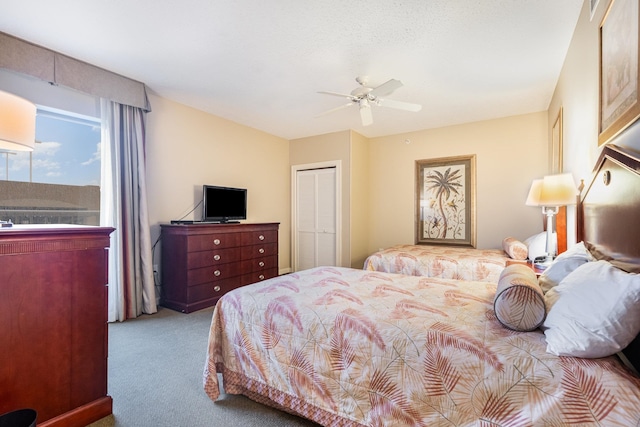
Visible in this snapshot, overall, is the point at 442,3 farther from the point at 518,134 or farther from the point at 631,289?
the point at 518,134

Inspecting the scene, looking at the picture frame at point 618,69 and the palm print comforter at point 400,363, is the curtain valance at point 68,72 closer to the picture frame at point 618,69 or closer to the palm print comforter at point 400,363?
the palm print comforter at point 400,363

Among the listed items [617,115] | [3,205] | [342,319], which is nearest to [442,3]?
[617,115]

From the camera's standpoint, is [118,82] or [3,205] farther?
[118,82]

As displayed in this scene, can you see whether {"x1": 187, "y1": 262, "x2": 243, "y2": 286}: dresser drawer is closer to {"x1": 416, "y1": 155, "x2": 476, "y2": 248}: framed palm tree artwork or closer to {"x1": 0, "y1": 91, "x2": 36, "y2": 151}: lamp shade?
{"x1": 0, "y1": 91, "x2": 36, "y2": 151}: lamp shade

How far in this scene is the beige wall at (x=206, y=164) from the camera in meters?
3.65

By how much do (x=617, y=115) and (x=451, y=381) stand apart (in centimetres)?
147

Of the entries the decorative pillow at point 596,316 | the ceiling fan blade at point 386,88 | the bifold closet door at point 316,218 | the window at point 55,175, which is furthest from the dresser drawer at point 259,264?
the decorative pillow at point 596,316

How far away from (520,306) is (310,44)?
2.43 meters

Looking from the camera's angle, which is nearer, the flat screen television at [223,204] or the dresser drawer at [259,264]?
the flat screen television at [223,204]

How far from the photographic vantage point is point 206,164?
13.8 feet

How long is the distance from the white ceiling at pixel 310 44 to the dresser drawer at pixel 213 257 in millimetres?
1917

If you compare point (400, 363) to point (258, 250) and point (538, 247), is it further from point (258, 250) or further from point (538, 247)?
point (258, 250)

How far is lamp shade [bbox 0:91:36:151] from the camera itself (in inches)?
54.5

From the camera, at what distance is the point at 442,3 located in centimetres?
206
